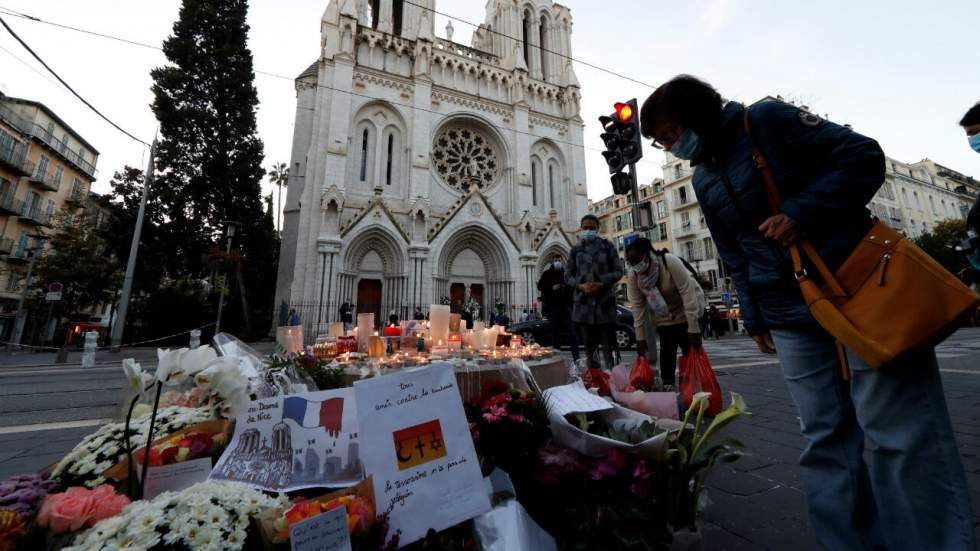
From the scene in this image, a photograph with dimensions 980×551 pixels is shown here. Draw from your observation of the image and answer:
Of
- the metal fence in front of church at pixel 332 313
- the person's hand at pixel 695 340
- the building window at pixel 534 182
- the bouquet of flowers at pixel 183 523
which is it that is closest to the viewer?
the bouquet of flowers at pixel 183 523

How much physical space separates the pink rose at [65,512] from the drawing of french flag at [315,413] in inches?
22.5

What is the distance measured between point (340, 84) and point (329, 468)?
61.9 feet

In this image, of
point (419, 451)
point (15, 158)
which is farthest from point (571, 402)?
point (15, 158)

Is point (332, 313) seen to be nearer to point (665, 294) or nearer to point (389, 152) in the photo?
point (389, 152)

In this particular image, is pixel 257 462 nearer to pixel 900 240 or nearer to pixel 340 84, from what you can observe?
pixel 900 240

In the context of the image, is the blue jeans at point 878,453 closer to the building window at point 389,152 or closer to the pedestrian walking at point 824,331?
the pedestrian walking at point 824,331

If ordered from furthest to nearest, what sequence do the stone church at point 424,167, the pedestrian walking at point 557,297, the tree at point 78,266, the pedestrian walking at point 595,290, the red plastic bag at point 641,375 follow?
the stone church at point 424,167 < the tree at point 78,266 < the pedestrian walking at point 557,297 < the pedestrian walking at point 595,290 < the red plastic bag at point 641,375

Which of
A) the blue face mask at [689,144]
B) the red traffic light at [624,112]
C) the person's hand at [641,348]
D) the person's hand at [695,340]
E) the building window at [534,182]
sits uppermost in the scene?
the building window at [534,182]

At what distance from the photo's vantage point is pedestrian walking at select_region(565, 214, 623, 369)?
4.48 m

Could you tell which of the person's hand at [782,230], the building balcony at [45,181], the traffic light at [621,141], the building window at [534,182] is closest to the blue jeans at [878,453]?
the person's hand at [782,230]

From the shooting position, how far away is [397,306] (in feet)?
52.3

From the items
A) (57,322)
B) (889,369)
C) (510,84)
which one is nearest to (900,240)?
(889,369)

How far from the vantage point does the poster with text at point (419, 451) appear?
1155 mm

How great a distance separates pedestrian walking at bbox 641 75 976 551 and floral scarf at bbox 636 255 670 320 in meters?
2.05
